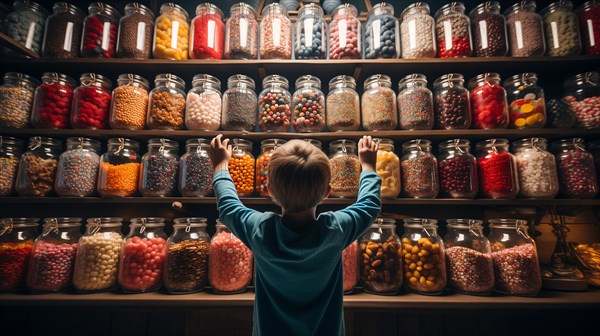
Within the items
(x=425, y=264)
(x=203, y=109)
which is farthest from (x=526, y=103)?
(x=203, y=109)

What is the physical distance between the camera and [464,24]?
157 cm

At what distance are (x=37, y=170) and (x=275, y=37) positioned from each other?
149cm

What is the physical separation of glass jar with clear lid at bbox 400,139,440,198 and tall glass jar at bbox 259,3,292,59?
93 cm

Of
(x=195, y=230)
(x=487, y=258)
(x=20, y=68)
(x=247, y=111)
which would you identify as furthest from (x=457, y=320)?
(x=20, y=68)

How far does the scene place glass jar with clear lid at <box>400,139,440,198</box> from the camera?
4.59ft

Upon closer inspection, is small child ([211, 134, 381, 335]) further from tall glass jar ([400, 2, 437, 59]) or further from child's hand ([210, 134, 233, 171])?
tall glass jar ([400, 2, 437, 59])

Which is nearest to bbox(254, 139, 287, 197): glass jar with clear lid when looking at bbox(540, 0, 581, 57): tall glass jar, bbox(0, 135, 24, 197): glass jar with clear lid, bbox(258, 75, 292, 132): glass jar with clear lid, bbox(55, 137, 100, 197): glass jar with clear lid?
bbox(258, 75, 292, 132): glass jar with clear lid

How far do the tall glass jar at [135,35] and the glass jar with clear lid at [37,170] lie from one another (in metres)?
0.68

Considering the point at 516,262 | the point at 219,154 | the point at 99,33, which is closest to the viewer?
the point at 219,154

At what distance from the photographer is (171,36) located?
1.58 metres

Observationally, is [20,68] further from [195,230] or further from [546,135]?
[546,135]

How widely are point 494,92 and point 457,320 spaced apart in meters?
1.27

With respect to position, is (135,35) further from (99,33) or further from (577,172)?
(577,172)

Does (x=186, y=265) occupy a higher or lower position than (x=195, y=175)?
lower
